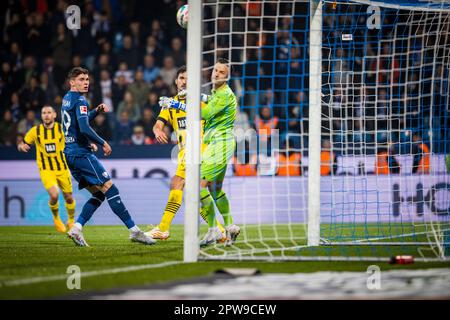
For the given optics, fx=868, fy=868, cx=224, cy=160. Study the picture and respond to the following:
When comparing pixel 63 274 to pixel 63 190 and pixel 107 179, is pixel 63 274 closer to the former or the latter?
pixel 107 179

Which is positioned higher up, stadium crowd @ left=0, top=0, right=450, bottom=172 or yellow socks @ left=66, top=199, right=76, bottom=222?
stadium crowd @ left=0, top=0, right=450, bottom=172

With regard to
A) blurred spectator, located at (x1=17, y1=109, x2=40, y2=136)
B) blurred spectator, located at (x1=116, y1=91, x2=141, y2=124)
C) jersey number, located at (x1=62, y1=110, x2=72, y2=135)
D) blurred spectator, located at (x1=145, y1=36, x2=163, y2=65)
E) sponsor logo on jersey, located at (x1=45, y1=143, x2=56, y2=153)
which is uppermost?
blurred spectator, located at (x1=145, y1=36, x2=163, y2=65)

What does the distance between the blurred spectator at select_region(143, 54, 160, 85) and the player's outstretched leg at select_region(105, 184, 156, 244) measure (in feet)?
24.9

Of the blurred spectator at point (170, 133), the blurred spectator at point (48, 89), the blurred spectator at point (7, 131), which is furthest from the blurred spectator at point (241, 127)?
the blurred spectator at point (7, 131)

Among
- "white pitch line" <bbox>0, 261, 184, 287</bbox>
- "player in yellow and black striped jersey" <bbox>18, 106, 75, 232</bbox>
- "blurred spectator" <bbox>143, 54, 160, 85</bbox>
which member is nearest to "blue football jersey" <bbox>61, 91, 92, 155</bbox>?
"white pitch line" <bbox>0, 261, 184, 287</bbox>

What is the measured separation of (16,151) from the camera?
15164 mm

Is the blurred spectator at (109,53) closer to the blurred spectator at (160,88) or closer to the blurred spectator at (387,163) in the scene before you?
the blurred spectator at (160,88)

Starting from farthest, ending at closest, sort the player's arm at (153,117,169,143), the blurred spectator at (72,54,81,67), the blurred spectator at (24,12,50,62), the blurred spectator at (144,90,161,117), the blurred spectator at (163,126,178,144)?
1. the blurred spectator at (24,12,50,62)
2. the blurred spectator at (72,54,81,67)
3. the blurred spectator at (144,90,161,117)
4. the blurred spectator at (163,126,178,144)
5. the player's arm at (153,117,169,143)

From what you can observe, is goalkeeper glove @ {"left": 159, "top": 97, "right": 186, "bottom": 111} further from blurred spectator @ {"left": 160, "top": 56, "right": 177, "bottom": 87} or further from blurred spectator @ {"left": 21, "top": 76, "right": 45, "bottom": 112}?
blurred spectator @ {"left": 21, "top": 76, "right": 45, "bottom": 112}

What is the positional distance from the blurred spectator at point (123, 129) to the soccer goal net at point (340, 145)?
2.01 meters

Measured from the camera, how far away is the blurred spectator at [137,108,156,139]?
16266mm

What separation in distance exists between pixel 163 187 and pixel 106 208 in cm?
107

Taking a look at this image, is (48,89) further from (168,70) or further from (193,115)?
(193,115)

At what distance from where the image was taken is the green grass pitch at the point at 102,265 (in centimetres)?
610
